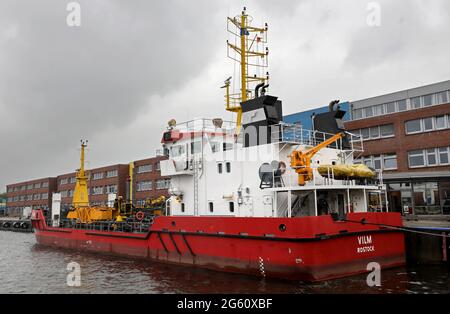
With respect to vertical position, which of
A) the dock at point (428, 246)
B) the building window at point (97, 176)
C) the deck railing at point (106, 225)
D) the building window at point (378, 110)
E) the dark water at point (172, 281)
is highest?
the building window at point (378, 110)

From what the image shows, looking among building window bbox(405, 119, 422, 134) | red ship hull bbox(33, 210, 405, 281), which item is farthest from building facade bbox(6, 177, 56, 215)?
building window bbox(405, 119, 422, 134)

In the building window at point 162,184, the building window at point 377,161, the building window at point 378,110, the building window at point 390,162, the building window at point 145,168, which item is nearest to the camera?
the building window at point 390,162

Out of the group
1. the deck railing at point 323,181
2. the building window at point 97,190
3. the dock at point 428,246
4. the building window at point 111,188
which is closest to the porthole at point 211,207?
the deck railing at point 323,181

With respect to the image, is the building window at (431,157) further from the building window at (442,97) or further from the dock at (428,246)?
the dock at (428,246)

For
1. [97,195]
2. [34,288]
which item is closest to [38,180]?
[97,195]

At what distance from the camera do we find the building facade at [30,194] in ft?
214

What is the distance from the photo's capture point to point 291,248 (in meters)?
11.3

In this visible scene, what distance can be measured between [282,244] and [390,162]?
63.5 feet

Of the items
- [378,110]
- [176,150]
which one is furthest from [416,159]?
[176,150]

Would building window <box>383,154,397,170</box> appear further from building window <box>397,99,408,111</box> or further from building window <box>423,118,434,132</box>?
building window <box>397,99,408,111</box>

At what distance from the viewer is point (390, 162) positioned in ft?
90.7

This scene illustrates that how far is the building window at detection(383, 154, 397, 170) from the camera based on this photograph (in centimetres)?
2734
